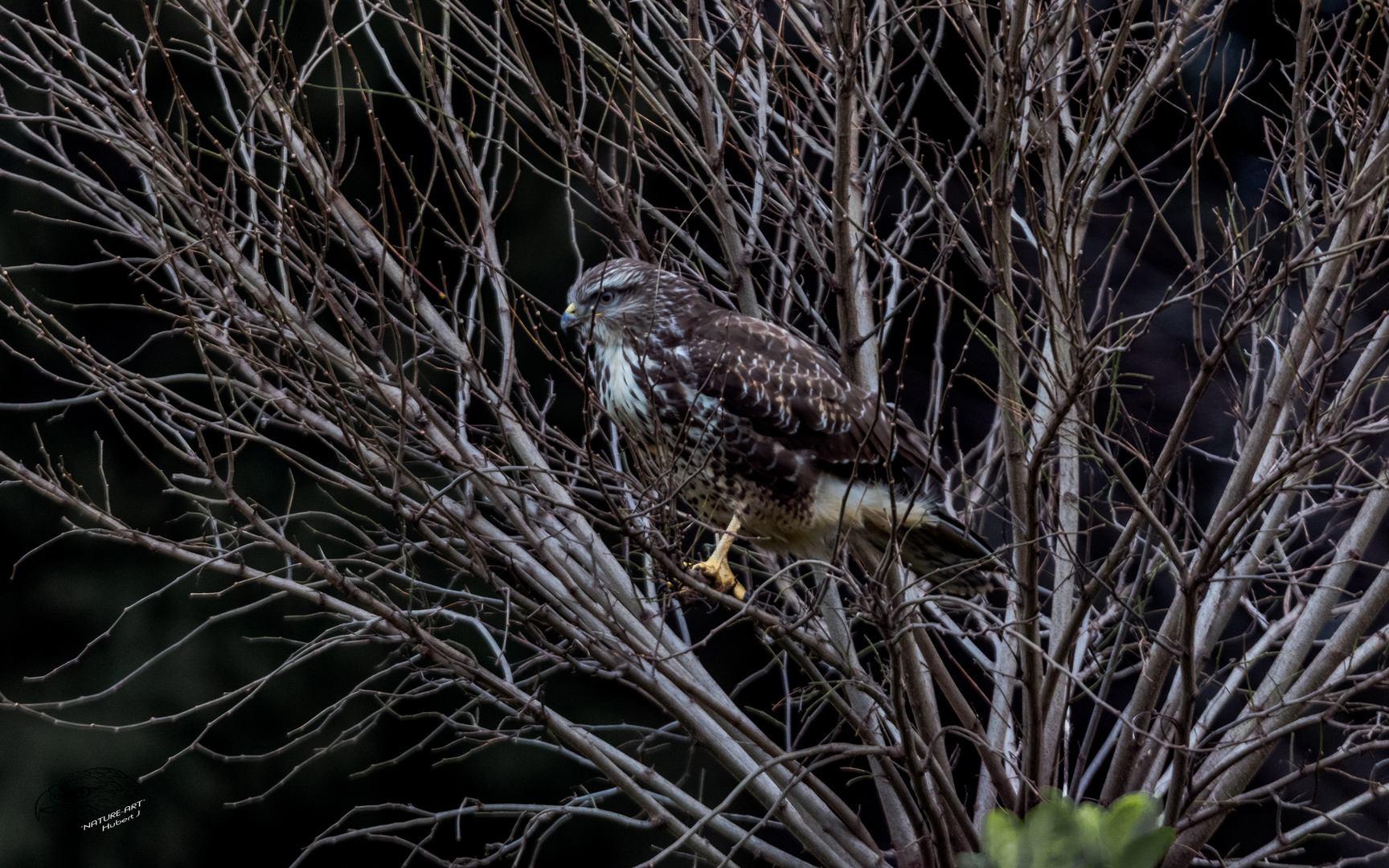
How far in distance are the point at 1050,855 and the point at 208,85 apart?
4543mm

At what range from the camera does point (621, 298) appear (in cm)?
278

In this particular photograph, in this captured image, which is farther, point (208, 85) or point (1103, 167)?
point (208, 85)

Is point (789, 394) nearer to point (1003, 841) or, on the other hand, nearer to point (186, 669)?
point (1003, 841)

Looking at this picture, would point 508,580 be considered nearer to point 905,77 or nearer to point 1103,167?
point 1103,167

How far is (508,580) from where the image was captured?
2.89 metres

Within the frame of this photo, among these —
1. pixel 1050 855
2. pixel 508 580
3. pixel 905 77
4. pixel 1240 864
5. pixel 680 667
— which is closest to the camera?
pixel 1050 855

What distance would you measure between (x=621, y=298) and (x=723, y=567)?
682 mm

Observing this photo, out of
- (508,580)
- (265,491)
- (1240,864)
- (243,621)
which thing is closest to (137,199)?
(265,491)

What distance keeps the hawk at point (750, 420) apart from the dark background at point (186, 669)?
1748mm

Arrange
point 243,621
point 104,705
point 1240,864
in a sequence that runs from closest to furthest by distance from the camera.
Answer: point 1240,864 < point 104,705 < point 243,621

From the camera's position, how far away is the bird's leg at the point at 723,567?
2.65 meters
